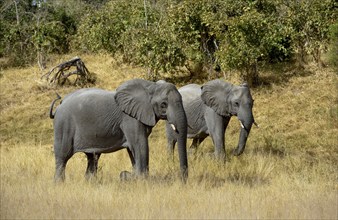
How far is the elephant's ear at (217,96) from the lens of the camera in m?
11.0

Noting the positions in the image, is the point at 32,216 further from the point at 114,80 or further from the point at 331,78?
the point at 114,80

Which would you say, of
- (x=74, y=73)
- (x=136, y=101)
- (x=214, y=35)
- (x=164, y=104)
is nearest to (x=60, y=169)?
(x=136, y=101)

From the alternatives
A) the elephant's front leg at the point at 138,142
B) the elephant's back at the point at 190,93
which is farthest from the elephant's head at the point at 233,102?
the elephant's front leg at the point at 138,142

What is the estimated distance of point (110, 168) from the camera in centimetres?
1061

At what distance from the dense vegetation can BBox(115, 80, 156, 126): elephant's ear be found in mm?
7774

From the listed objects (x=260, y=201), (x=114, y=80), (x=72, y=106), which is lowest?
(x=114, y=80)

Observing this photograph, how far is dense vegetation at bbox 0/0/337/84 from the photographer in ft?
62.1

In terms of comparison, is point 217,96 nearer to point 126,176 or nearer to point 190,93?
point 190,93

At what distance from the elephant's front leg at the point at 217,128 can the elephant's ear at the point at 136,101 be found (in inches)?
104

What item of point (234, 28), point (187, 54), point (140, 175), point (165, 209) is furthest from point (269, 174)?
point (187, 54)

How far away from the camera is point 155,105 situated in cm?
853

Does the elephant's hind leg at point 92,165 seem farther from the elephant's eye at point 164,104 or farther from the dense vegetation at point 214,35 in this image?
the dense vegetation at point 214,35

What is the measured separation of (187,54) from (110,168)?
10422 millimetres

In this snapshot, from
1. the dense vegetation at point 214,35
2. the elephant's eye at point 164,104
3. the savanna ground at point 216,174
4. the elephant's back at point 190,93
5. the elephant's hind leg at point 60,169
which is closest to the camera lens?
the savanna ground at point 216,174
